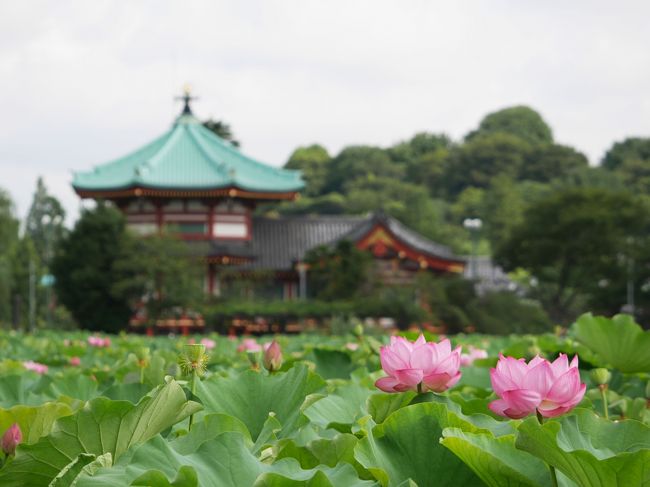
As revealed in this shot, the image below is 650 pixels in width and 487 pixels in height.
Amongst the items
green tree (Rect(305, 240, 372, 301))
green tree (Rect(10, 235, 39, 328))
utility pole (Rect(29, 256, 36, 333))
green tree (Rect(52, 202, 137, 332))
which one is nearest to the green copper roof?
green tree (Rect(305, 240, 372, 301))

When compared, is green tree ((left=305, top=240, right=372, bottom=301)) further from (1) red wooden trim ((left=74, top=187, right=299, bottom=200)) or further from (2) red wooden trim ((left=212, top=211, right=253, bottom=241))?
(2) red wooden trim ((left=212, top=211, right=253, bottom=241))

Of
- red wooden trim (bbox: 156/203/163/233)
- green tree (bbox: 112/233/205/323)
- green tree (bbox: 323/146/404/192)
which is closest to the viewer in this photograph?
green tree (bbox: 112/233/205/323)

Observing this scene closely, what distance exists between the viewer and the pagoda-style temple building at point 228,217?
24016mm

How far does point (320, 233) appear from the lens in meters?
26.8

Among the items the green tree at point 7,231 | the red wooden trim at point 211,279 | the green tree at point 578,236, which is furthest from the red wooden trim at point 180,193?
the green tree at point 578,236

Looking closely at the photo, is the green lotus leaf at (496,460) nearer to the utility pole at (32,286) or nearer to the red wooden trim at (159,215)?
the red wooden trim at (159,215)

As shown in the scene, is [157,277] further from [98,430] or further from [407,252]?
[98,430]

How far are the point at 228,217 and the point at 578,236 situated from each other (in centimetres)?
787

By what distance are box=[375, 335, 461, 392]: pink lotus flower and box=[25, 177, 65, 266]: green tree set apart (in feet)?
102

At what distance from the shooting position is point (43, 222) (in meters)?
32.1

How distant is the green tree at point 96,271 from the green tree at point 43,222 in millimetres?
11068

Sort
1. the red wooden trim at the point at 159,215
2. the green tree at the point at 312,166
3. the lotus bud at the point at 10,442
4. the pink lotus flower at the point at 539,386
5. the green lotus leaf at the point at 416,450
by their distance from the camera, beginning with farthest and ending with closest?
the green tree at the point at 312,166 → the red wooden trim at the point at 159,215 → the lotus bud at the point at 10,442 → the pink lotus flower at the point at 539,386 → the green lotus leaf at the point at 416,450

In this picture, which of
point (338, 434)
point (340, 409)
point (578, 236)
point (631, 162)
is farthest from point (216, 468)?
point (631, 162)

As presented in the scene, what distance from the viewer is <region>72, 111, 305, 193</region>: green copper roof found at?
79.6 ft
